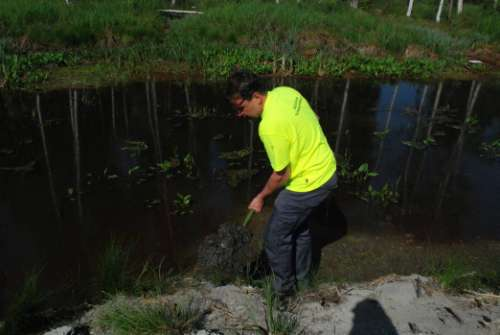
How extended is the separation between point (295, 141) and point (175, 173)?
331cm

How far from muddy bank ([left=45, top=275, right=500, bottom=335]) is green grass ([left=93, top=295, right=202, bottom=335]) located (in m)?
0.02

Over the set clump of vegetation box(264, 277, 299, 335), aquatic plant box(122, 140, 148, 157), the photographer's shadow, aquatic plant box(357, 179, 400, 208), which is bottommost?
aquatic plant box(122, 140, 148, 157)

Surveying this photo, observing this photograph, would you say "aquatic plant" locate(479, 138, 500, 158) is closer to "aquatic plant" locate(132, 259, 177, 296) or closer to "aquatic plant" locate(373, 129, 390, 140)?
"aquatic plant" locate(373, 129, 390, 140)

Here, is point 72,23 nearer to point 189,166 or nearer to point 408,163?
point 189,166

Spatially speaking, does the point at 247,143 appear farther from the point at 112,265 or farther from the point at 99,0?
the point at 99,0

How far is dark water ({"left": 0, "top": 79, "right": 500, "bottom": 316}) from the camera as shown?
13.5ft

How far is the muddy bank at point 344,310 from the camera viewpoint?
2.54 m

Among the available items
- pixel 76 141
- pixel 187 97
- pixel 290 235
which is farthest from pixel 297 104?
pixel 187 97

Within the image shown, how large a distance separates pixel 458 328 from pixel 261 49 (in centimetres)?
1041

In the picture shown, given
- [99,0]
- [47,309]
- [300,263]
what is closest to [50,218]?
[47,309]

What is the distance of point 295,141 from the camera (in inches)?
98.9

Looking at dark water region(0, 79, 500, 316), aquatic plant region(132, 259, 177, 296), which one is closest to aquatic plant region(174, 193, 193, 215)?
dark water region(0, 79, 500, 316)

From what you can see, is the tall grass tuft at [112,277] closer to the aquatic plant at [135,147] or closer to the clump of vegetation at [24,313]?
the clump of vegetation at [24,313]

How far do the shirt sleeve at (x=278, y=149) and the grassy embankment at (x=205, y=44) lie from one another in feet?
27.2
